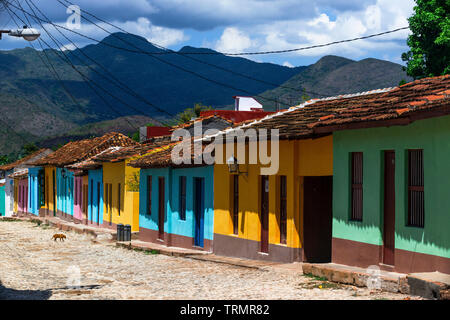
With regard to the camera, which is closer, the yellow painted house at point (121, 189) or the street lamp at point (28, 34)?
the street lamp at point (28, 34)

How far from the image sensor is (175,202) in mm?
23047

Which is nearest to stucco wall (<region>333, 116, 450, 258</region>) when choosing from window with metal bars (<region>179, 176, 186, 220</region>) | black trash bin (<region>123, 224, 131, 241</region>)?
window with metal bars (<region>179, 176, 186, 220</region>)

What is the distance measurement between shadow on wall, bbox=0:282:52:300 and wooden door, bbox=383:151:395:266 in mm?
5816

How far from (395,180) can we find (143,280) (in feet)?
17.1

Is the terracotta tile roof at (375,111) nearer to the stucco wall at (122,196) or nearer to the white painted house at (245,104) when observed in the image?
the stucco wall at (122,196)

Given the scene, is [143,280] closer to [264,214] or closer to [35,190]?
[264,214]

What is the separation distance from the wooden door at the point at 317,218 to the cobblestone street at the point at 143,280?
160 cm

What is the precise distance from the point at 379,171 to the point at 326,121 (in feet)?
4.91

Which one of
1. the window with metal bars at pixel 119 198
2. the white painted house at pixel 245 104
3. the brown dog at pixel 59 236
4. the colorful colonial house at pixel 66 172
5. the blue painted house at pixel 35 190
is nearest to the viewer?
the brown dog at pixel 59 236

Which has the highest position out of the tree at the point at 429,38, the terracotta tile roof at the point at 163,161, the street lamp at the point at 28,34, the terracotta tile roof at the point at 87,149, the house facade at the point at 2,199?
the tree at the point at 429,38

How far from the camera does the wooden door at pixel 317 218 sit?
1605cm

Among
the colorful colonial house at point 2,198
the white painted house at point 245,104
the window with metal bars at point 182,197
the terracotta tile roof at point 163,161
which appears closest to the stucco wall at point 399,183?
the terracotta tile roof at point 163,161
